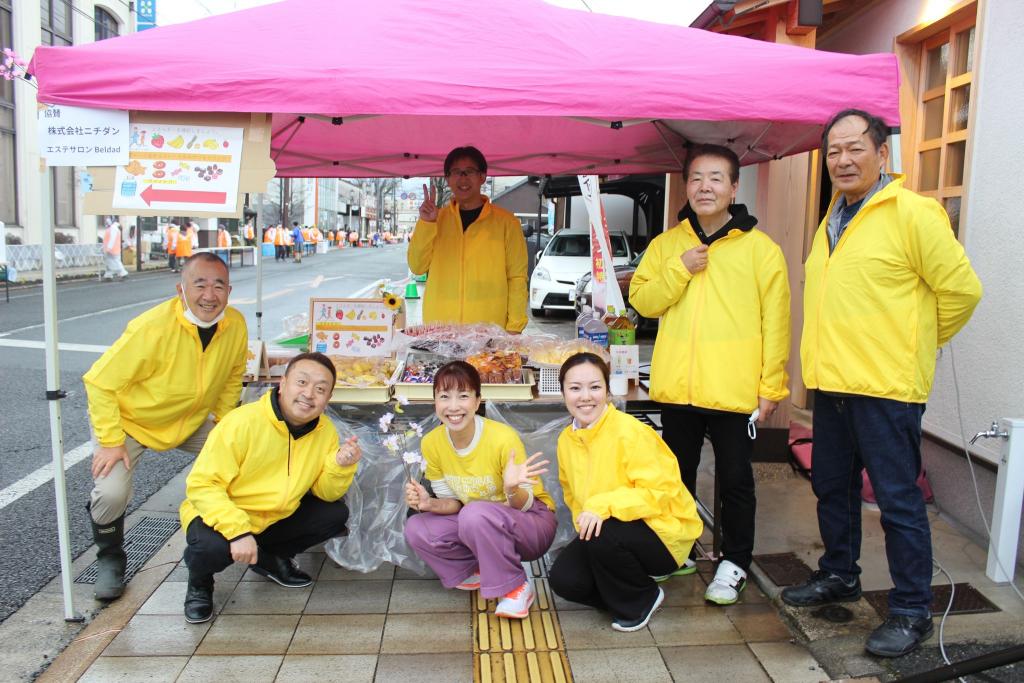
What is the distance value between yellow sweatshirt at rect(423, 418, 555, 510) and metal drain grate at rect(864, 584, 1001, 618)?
152 cm

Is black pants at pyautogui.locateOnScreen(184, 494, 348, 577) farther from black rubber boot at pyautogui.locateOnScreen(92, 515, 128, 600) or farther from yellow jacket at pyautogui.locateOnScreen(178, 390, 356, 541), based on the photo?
black rubber boot at pyautogui.locateOnScreen(92, 515, 128, 600)

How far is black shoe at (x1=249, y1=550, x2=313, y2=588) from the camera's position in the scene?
360 cm

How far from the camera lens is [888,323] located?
2855mm

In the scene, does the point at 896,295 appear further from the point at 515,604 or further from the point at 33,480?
the point at 33,480

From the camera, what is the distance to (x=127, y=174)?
3.05 metres

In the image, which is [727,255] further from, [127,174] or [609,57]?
[127,174]

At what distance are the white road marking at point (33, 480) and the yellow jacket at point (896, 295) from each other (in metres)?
4.94

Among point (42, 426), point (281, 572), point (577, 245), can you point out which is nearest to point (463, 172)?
point (281, 572)

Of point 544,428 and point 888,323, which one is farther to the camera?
point 544,428

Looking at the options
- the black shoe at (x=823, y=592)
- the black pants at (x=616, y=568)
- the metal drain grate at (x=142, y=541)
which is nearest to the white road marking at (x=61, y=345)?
the metal drain grate at (x=142, y=541)

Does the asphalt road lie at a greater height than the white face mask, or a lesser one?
lesser

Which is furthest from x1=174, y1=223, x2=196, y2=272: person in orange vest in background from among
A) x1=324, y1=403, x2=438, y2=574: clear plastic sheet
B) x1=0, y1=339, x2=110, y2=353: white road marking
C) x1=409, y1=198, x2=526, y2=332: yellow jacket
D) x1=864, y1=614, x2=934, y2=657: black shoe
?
x1=864, y1=614, x2=934, y2=657: black shoe

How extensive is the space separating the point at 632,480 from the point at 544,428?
3.21 feet

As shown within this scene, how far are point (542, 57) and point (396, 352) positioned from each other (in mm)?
1790
